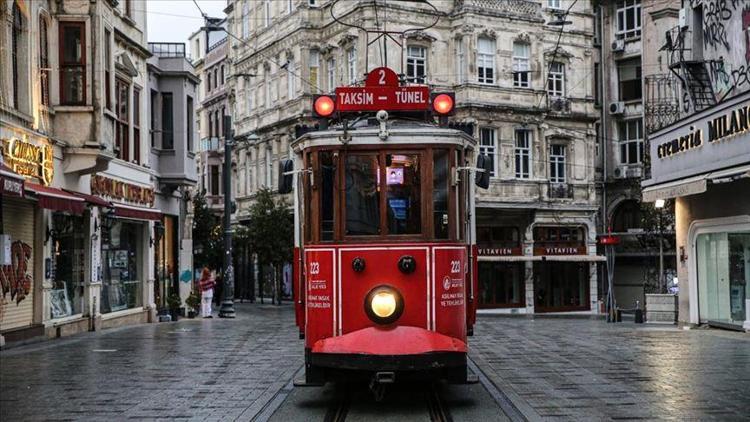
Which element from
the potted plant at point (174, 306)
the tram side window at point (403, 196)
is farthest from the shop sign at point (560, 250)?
the tram side window at point (403, 196)

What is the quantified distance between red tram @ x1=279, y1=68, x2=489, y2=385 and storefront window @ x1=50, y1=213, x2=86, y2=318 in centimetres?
1247

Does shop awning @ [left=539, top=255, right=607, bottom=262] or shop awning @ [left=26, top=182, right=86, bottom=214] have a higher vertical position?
shop awning @ [left=26, top=182, right=86, bottom=214]

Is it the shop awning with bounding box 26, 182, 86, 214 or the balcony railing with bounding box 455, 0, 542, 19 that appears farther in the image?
the balcony railing with bounding box 455, 0, 542, 19

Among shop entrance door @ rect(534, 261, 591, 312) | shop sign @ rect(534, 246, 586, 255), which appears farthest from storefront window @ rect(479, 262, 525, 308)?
shop sign @ rect(534, 246, 586, 255)

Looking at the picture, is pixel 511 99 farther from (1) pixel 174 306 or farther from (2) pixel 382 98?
(2) pixel 382 98

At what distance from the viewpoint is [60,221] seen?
75.5ft

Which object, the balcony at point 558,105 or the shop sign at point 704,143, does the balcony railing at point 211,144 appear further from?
the shop sign at point 704,143

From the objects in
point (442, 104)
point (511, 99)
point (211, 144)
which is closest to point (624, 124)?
point (511, 99)

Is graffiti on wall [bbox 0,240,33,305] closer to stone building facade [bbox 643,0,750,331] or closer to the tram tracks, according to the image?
the tram tracks

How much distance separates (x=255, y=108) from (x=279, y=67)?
15.9 ft

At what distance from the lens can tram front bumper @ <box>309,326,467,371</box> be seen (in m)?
10.4

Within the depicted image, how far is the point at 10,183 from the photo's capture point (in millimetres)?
16141

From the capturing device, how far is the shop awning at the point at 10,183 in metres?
15.8

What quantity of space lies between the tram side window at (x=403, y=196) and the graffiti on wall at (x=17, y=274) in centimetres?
1107
